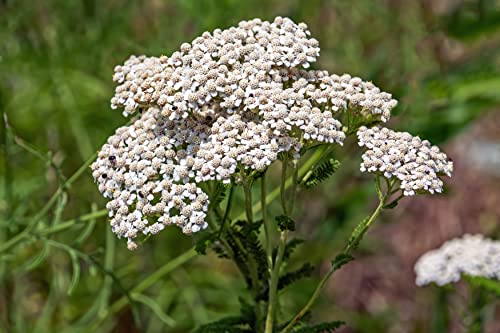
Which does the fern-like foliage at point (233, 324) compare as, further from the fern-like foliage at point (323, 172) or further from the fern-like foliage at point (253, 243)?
the fern-like foliage at point (323, 172)

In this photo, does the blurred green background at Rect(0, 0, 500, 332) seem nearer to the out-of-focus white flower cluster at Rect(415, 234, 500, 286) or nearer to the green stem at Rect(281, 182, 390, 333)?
the out-of-focus white flower cluster at Rect(415, 234, 500, 286)

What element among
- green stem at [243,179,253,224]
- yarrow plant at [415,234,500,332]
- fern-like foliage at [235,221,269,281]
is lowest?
fern-like foliage at [235,221,269,281]

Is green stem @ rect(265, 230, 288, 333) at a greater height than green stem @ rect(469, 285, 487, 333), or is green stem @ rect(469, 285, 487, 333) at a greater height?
green stem @ rect(469, 285, 487, 333)

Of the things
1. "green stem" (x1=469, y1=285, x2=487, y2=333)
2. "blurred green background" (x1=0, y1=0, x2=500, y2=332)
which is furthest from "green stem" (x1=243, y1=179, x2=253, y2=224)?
"blurred green background" (x1=0, y1=0, x2=500, y2=332)

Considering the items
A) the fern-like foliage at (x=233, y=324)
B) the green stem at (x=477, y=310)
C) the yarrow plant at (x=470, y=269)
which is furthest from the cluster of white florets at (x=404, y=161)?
the green stem at (x=477, y=310)

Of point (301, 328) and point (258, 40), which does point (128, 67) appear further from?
point (301, 328)

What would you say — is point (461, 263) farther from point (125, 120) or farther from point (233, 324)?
point (125, 120)
